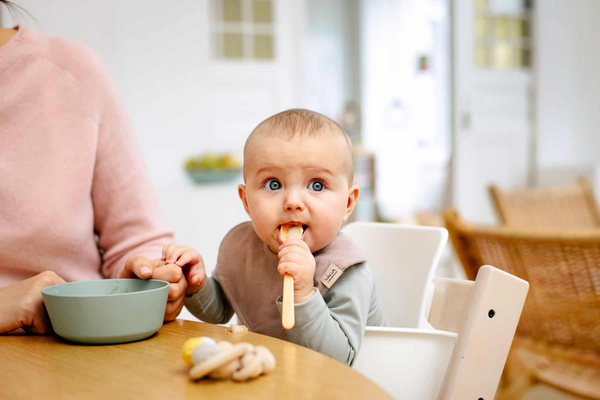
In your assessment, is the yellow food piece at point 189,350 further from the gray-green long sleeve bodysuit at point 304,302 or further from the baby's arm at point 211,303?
the baby's arm at point 211,303

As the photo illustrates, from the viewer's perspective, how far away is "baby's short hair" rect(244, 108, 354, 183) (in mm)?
795

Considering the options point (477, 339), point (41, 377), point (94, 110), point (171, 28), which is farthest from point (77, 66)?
point (171, 28)

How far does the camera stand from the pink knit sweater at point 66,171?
94 cm

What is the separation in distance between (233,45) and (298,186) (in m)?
3.03

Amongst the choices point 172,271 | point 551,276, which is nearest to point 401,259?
point 172,271

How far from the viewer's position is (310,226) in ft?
2.57

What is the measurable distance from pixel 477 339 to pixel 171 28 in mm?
3040

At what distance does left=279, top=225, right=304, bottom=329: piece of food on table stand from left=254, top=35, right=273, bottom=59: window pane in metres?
3.07

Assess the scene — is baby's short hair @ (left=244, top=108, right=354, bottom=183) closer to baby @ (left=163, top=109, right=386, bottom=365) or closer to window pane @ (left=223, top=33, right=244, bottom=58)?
baby @ (left=163, top=109, right=386, bottom=365)

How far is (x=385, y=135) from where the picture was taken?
649 cm

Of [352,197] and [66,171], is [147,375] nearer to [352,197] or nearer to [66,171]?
[352,197]

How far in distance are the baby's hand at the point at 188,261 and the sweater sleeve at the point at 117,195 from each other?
20cm

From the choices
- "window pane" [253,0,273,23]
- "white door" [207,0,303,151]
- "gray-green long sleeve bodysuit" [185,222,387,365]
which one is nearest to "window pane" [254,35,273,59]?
"white door" [207,0,303,151]

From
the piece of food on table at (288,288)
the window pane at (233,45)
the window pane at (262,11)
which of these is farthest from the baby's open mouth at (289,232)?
the window pane at (262,11)
